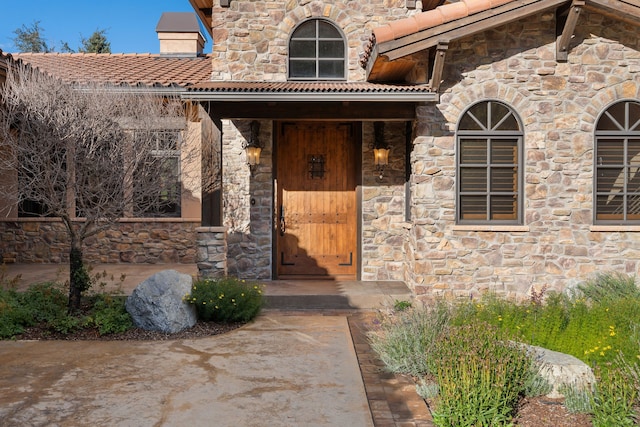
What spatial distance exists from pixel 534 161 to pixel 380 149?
250cm

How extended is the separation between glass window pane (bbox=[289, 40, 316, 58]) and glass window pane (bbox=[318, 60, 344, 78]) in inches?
9.6

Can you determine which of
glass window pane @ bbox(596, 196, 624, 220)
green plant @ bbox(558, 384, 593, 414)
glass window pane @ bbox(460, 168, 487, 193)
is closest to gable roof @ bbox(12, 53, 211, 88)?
glass window pane @ bbox(460, 168, 487, 193)

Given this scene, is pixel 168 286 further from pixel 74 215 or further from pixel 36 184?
pixel 74 215

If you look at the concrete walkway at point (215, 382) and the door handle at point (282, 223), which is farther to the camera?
the door handle at point (282, 223)

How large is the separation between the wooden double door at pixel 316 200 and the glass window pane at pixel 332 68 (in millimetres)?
881

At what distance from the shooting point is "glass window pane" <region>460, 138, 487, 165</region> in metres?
8.26

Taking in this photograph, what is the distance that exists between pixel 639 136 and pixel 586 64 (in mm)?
1413

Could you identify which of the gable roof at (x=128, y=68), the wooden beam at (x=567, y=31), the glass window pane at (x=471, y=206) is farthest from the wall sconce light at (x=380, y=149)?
the gable roof at (x=128, y=68)

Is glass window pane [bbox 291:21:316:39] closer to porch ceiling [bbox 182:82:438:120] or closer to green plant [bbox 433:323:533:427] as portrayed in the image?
porch ceiling [bbox 182:82:438:120]

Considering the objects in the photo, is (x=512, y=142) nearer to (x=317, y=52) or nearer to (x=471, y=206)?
(x=471, y=206)

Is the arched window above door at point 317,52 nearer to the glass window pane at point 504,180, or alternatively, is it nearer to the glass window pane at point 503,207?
the glass window pane at point 504,180

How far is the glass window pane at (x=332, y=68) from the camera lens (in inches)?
377

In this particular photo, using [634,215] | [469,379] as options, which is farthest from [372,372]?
[634,215]

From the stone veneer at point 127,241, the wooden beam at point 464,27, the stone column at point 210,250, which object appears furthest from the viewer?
the stone veneer at point 127,241
